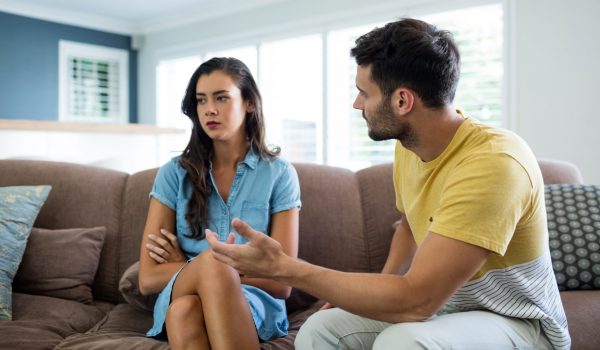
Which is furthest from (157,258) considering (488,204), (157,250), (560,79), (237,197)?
(560,79)

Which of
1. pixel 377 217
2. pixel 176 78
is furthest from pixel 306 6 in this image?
pixel 377 217

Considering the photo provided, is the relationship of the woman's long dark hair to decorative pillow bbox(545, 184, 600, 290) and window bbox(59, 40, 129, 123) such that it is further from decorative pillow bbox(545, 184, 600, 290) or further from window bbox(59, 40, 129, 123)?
window bbox(59, 40, 129, 123)

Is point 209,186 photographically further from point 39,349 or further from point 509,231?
point 509,231

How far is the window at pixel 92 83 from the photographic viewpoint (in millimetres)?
7164

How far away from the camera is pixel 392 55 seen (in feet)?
4.17

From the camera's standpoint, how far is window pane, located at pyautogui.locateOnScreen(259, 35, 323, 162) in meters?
5.82

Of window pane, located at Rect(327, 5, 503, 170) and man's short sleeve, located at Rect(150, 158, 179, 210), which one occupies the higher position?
window pane, located at Rect(327, 5, 503, 170)

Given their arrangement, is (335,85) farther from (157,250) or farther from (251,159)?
(157,250)

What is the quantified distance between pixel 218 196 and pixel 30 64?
19.5 ft

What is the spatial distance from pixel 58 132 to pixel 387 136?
8.55ft

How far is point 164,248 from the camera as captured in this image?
1.80 metres

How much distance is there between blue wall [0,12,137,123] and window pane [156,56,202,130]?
1026 mm

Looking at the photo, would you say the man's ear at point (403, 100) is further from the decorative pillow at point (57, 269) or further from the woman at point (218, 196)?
the decorative pillow at point (57, 269)

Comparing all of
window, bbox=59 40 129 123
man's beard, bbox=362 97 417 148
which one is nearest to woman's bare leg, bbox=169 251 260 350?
man's beard, bbox=362 97 417 148
